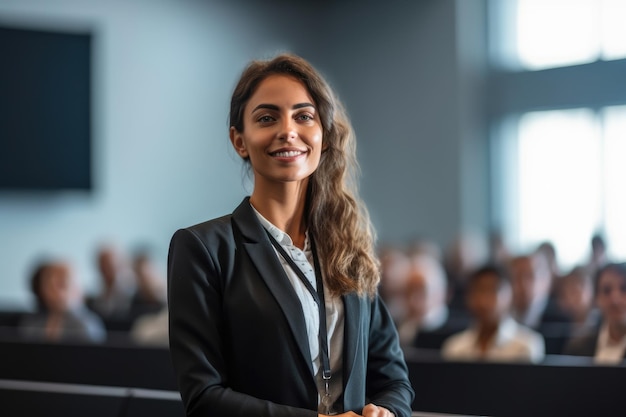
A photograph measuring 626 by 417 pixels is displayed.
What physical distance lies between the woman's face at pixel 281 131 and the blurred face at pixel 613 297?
2.87 m

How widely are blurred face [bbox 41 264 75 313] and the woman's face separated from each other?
497cm

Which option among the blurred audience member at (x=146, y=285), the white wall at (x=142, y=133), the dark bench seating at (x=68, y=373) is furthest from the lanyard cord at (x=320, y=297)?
the white wall at (x=142, y=133)

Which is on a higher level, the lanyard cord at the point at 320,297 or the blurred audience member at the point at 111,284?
the lanyard cord at the point at 320,297

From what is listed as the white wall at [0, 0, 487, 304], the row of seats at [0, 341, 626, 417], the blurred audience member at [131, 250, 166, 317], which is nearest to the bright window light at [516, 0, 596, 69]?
the white wall at [0, 0, 487, 304]

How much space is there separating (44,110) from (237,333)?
10854mm

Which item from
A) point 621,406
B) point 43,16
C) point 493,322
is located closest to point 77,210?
point 43,16

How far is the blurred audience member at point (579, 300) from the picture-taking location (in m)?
5.85

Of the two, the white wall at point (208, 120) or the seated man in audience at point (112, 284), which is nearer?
the seated man in audience at point (112, 284)

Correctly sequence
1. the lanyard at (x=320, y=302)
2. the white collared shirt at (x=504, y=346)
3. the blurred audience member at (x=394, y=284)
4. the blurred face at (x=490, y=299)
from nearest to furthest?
the lanyard at (x=320, y=302)
the white collared shirt at (x=504, y=346)
the blurred face at (x=490, y=299)
the blurred audience member at (x=394, y=284)

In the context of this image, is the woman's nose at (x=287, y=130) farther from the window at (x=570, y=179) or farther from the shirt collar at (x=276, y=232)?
the window at (x=570, y=179)

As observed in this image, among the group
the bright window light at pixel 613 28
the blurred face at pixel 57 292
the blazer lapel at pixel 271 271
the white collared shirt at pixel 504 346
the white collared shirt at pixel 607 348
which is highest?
the bright window light at pixel 613 28

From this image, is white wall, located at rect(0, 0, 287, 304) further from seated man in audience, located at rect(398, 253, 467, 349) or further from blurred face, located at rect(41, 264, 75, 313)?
seated man in audience, located at rect(398, 253, 467, 349)

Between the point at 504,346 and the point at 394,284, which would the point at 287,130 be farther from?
the point at 394,284

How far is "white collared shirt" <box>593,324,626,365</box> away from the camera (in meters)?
4.49
